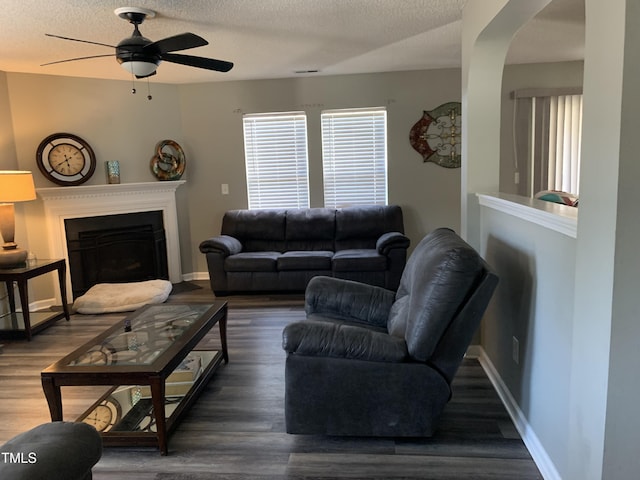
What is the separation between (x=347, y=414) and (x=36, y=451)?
4.62 ft

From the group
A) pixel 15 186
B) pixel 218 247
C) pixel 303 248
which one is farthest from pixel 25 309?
pixel 303 248

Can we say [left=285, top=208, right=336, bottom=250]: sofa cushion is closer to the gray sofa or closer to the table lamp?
the gray sofa

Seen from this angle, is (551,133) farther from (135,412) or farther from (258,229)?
(135,412)

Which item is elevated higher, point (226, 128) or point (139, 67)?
point (139, 67)

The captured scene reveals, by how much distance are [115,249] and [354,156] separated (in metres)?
3.01

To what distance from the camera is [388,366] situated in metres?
2.25

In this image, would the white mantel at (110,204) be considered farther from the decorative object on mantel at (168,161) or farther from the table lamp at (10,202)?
the table lamp at (10,202)

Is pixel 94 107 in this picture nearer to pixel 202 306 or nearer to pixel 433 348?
pixel 202 306

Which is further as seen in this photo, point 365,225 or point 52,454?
point 365,225

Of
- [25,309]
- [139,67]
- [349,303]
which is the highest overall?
[139,67]

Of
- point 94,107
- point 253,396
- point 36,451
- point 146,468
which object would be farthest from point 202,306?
point 94,107

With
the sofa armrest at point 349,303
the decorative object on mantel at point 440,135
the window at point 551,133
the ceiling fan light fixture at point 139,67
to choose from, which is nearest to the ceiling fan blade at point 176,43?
the ceiling fan light fixture at point 139,67

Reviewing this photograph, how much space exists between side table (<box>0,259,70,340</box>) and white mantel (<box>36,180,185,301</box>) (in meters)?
0.58

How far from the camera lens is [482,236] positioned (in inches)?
125
